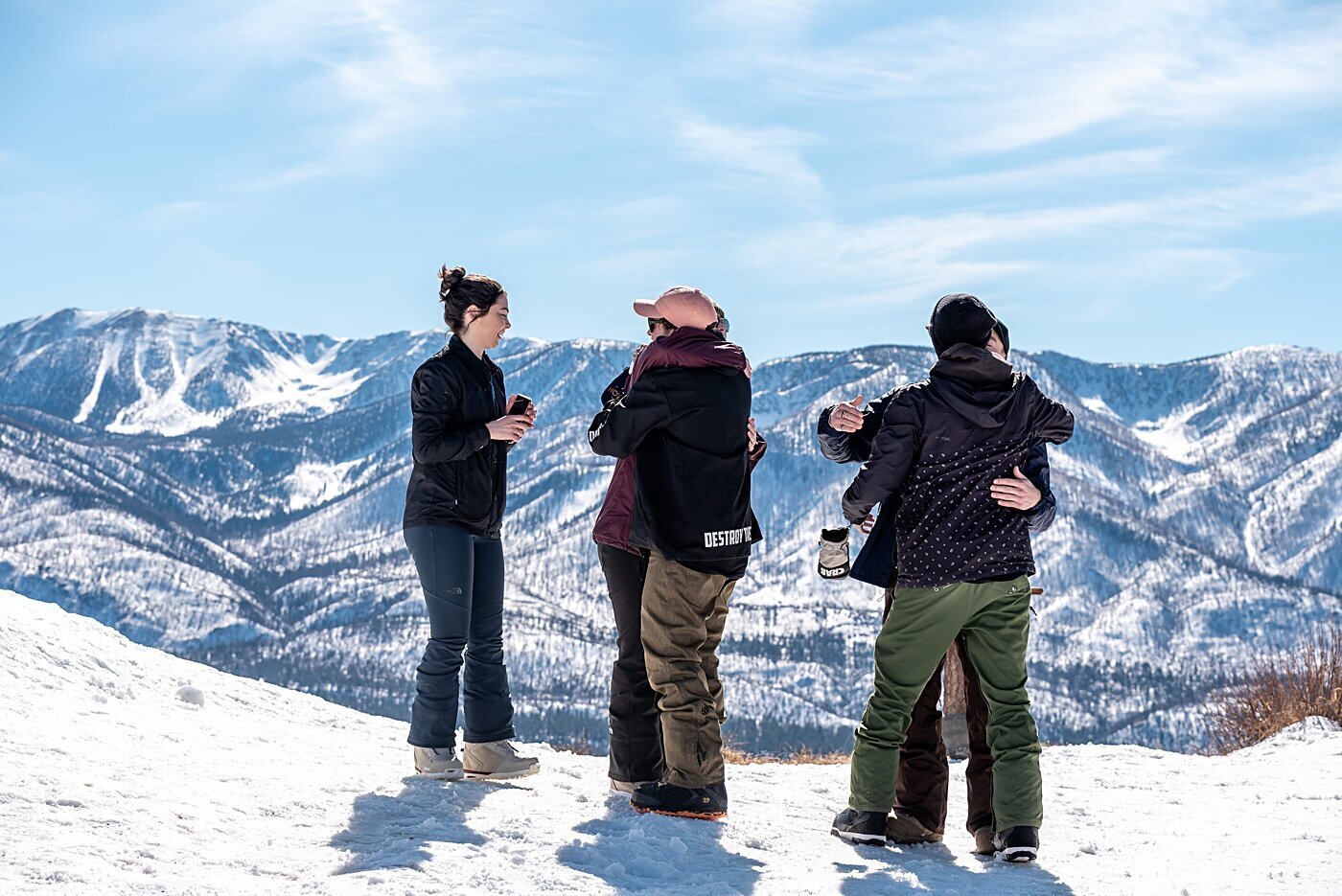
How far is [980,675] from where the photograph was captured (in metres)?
5.86

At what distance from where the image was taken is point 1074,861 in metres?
5.88

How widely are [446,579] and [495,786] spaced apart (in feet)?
3.72

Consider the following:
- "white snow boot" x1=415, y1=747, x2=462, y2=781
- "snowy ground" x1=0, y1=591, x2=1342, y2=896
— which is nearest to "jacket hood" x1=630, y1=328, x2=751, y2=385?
"snowy ground" x1=0, y1=591, x2=1342, y2=896

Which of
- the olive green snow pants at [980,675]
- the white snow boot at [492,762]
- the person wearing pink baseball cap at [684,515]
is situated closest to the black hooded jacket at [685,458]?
the person wearing pink baseball cap at [684,515]

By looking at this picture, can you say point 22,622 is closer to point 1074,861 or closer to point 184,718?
point 184,718

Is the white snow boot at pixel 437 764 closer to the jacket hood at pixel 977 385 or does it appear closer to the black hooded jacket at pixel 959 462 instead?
the black hooded jacket at pixel 959 462

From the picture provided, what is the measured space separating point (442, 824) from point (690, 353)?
2486 millimetres

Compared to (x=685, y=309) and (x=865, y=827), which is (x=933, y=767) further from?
(x=685, y=309)

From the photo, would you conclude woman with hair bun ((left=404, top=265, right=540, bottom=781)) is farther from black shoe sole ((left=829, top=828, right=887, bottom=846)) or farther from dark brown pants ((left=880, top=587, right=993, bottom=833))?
dark brown pants ((left=880, top=587, right=993, bottom=833))

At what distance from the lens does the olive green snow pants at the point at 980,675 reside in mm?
5684

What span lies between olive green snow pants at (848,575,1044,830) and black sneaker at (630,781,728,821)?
718mm

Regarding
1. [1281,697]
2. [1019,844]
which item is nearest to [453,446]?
[1019,844]

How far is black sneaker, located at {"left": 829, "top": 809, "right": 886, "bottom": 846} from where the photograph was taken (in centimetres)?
581

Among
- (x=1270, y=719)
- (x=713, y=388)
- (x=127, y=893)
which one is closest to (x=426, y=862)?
(x=127, y=893)
